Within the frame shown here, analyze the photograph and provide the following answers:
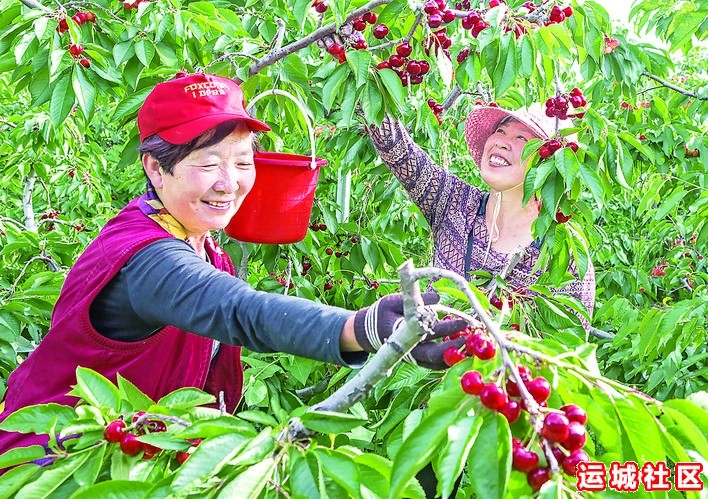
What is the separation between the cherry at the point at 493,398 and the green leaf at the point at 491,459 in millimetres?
11

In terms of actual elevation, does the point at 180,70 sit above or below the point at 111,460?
above

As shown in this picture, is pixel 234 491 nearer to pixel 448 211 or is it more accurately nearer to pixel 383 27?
pixel 383 27

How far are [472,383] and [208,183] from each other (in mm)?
889

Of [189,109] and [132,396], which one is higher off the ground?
[189,109]

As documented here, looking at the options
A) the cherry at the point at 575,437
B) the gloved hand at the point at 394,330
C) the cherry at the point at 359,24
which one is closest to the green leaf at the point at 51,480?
the gloved hand at the point at 394,330

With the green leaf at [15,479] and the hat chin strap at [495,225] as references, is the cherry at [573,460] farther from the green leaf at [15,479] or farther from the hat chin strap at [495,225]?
the hat chin strap at [495,225]

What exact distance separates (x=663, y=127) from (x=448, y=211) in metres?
1.77

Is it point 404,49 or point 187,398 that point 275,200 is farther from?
point 187,398

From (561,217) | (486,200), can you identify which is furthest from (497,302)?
(486,200)

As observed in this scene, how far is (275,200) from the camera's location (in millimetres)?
2053

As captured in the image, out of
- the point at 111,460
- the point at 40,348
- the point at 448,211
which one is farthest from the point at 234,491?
the point at 448,211

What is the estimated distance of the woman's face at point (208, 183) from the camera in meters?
1.49

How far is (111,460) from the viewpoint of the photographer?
0.96 meters

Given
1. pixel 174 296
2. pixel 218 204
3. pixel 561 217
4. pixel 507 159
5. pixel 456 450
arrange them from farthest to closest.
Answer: pixel 507 159
pixel 561 217
pixel 218 204
pixel 174 296
pixel 456 450
